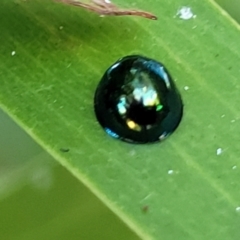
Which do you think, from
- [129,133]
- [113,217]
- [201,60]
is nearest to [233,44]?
[201,60]

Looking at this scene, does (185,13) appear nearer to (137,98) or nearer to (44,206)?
(137,98)

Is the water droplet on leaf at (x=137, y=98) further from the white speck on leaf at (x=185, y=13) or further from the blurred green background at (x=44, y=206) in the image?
the blurred green background at (x=44, y=206)

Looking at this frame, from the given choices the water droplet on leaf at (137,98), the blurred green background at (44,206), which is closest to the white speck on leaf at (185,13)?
the water droplet on leaf at (137,98)

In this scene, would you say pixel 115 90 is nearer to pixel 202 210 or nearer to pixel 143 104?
pixel 143 104

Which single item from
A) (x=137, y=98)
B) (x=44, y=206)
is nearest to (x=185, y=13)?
(x=137, y=98)

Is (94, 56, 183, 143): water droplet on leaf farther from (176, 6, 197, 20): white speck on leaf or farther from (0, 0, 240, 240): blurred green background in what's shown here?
(0, 0, 240, 240): blurred green background

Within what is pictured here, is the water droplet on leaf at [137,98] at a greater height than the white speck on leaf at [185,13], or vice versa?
the white speck on leaf at [185,13]
